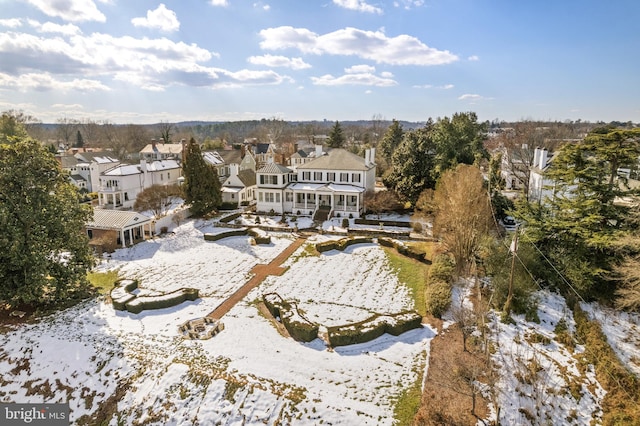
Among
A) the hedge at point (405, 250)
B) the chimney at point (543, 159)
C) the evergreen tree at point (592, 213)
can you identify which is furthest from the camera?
the chimney at point (543, 159)

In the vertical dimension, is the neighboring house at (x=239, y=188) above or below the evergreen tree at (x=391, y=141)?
below

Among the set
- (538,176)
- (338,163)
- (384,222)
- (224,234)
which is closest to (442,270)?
(384,222)

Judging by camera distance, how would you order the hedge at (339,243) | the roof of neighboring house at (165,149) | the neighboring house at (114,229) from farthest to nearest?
the roof of neighboring house at (165,149)
the neighboring house at (114,229)
the hedge at (339,243)

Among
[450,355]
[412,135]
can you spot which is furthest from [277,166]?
[450,355]

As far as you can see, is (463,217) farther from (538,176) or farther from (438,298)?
(538,176)

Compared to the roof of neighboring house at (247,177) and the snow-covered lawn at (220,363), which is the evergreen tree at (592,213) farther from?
the roof of neighboring house at (247,177)

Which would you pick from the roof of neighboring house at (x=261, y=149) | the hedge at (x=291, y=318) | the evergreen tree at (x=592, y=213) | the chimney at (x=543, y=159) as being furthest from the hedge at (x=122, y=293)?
the roof of neighboring house at (x=261, y=149)
